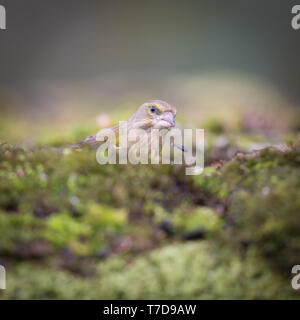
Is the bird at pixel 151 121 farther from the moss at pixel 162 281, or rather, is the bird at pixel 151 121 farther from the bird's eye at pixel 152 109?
the moss at pixel 162 281

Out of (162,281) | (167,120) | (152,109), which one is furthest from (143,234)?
(152,109)

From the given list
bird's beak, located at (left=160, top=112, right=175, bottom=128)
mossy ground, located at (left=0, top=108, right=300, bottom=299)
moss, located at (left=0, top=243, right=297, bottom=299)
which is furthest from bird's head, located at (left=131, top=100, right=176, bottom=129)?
moss, located at (left=0, top=243, right=297, bottom=299)

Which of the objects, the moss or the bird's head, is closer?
the moss

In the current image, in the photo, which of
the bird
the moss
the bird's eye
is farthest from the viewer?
the bird's eye

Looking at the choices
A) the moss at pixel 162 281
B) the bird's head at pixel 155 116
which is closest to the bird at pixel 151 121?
the bird's head at pixel 155 116

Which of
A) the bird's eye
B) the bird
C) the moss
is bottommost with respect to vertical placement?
the moss

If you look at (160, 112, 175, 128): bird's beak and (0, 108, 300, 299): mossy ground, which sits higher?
(160, 112, 175, 128): bird's beak

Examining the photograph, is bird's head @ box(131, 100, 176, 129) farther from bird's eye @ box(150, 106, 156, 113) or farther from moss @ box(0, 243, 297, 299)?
moss @ box(0, 243, 297, 299)

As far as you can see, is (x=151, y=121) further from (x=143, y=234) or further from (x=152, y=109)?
(x=143, y=234)
